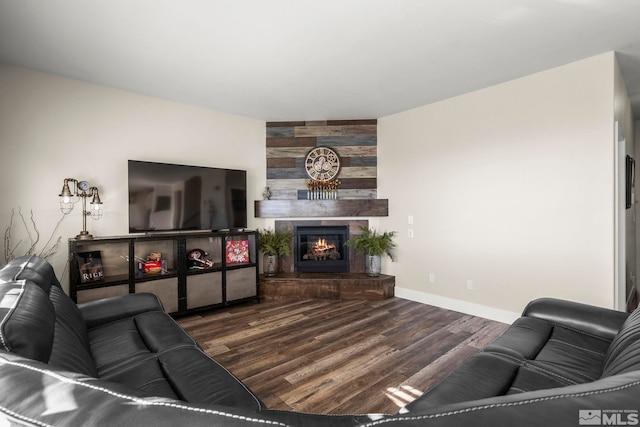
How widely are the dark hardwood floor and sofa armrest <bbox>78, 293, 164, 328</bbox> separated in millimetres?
713

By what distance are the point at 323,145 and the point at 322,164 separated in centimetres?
29

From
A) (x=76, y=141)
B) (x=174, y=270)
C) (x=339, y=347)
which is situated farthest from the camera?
(x=174, y=270)

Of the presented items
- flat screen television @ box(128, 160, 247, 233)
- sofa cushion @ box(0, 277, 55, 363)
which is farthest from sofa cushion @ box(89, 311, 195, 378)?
flat screen television @ box(128, 160, 247, 233)

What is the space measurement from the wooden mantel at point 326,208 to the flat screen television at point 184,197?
1.54 ft

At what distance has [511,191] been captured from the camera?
329cm

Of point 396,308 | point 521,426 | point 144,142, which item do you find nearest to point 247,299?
point 396,308

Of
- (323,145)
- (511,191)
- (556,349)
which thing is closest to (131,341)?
(556,349)

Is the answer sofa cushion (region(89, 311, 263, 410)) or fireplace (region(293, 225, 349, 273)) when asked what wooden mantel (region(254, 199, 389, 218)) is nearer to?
fireplace (region(293, 225, 349, 273))

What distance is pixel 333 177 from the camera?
4633 millimetres

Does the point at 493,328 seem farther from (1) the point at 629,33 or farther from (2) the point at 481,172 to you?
(1) the point at 629,33

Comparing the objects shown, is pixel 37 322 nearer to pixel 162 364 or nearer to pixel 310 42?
pixel 162 364

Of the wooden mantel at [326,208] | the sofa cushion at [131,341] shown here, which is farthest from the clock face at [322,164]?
the sofa cushion at [131,341]

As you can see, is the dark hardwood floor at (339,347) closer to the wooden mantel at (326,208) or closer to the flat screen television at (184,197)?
the flat screen television at (184,197)

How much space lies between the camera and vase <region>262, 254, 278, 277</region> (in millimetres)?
4422
